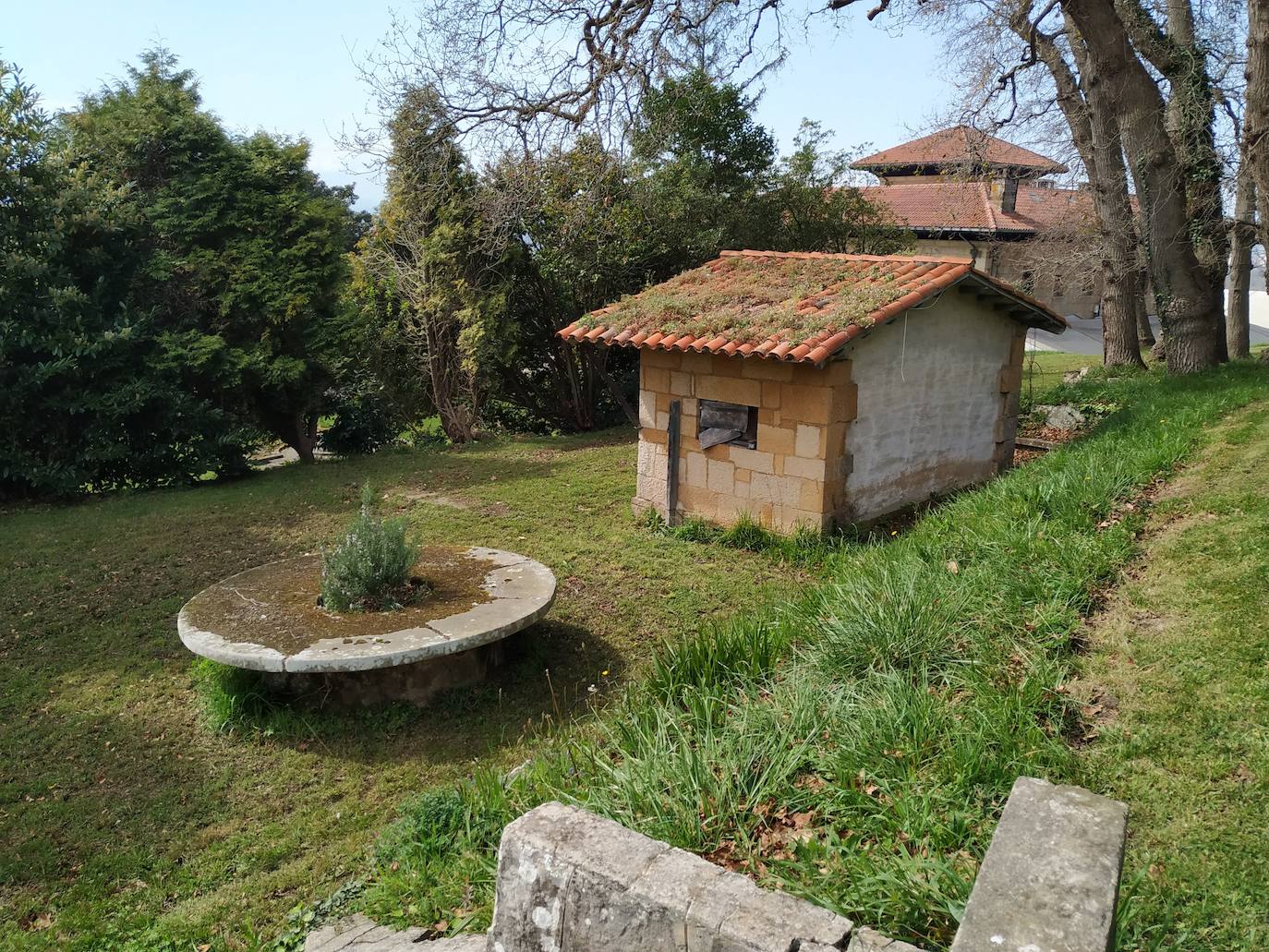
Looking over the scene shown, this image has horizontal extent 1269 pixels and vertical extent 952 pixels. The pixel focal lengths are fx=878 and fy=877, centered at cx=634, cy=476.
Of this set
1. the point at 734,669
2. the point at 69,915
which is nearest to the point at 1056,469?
the point at 734,669

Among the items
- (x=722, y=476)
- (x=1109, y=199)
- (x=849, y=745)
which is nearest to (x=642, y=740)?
(x=849, y=745)

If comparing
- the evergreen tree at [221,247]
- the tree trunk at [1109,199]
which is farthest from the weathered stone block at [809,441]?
the tree trunk at [1109,199]

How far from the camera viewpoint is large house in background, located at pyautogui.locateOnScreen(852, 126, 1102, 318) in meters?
16.3

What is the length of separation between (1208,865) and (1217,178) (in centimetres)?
1248

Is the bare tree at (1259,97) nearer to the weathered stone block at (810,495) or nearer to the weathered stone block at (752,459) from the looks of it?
the weathered stone block at (810,495)

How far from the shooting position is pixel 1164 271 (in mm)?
12547

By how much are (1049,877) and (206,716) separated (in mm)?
5336

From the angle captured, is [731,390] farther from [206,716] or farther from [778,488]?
[206,716]

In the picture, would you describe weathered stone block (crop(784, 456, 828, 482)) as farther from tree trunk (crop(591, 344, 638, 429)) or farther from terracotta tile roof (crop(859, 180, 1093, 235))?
terracotta tile roof (crop(859, 180, 1093, 235))

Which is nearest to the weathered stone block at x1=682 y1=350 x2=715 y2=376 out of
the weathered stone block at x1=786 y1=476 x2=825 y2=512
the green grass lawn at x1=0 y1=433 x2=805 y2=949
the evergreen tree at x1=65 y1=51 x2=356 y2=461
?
the weathered stone block at x1=786 y1=476 x2=825 y2=512

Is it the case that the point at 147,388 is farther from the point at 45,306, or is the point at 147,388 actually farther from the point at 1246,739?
the point at 1246,739

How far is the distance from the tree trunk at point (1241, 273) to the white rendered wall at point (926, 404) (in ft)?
17.4

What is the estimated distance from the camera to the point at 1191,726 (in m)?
3.81

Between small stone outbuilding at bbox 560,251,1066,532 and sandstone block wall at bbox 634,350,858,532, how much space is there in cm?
1
